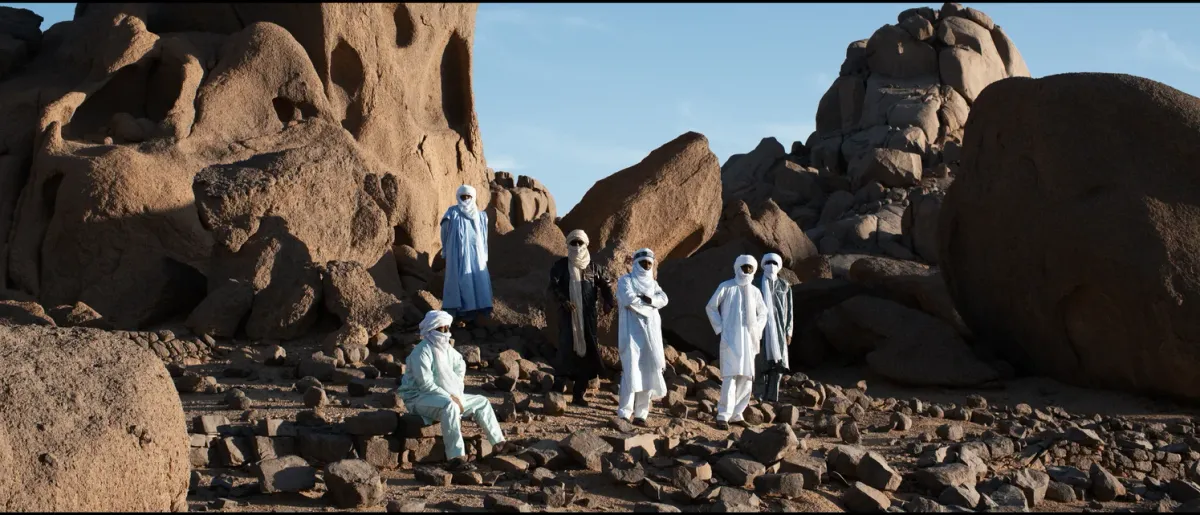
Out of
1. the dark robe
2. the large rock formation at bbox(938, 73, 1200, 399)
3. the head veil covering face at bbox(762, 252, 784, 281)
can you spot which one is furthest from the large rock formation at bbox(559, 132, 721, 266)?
the dark robe

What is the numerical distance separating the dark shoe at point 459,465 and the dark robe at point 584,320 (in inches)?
88.1

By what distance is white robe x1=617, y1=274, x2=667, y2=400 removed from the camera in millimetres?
9266

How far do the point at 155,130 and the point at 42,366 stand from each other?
8.90m

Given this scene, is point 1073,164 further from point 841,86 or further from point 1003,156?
point 841,86

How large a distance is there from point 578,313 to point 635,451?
2.16 m

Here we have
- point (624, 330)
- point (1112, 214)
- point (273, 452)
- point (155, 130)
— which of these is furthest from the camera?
point (155, 130)

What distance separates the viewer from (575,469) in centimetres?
762

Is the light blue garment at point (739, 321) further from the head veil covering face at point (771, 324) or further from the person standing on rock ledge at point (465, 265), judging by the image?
the person standing on rock ledge at point (465, 265)

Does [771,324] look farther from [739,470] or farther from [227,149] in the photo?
[227,149]

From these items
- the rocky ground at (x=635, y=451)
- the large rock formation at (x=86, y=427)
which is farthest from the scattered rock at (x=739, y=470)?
the large rock formation at (x=86, y=427)

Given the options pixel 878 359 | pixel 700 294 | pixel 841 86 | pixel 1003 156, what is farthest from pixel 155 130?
pixel 841 86

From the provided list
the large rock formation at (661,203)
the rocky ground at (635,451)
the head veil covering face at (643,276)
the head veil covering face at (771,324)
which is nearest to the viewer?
the rocky ground at (635,451)

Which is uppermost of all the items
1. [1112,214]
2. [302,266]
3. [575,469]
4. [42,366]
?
[1112,214]

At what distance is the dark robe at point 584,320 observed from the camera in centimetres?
975
